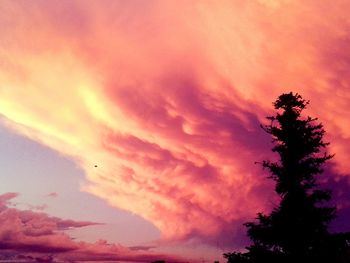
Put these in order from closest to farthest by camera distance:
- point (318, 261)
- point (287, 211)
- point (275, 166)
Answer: point (318, 261)
point (287, 211)
point (275, 166)

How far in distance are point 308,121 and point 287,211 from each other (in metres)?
6.78

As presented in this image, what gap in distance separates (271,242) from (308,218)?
2.81m

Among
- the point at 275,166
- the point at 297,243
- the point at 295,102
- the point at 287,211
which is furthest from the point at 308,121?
the point at 297,243

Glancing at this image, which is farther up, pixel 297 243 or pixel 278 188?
pixel 278 188

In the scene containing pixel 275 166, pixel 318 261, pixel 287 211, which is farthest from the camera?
pixel 275 166

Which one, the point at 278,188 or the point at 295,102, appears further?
the point at 295,102

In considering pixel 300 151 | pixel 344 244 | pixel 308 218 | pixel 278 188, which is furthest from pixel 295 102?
pixel 344 244

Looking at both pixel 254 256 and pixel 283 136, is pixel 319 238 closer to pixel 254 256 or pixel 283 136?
pixel 254 256

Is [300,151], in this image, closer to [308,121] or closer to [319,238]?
[308,121]

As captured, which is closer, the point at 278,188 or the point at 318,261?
the point at 318,261

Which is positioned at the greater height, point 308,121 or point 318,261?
point 308,121

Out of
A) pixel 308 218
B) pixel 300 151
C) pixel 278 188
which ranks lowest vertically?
pixel 308 218

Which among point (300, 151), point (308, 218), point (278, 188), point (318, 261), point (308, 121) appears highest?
point (308, 121)

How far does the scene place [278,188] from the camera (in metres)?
27.1
